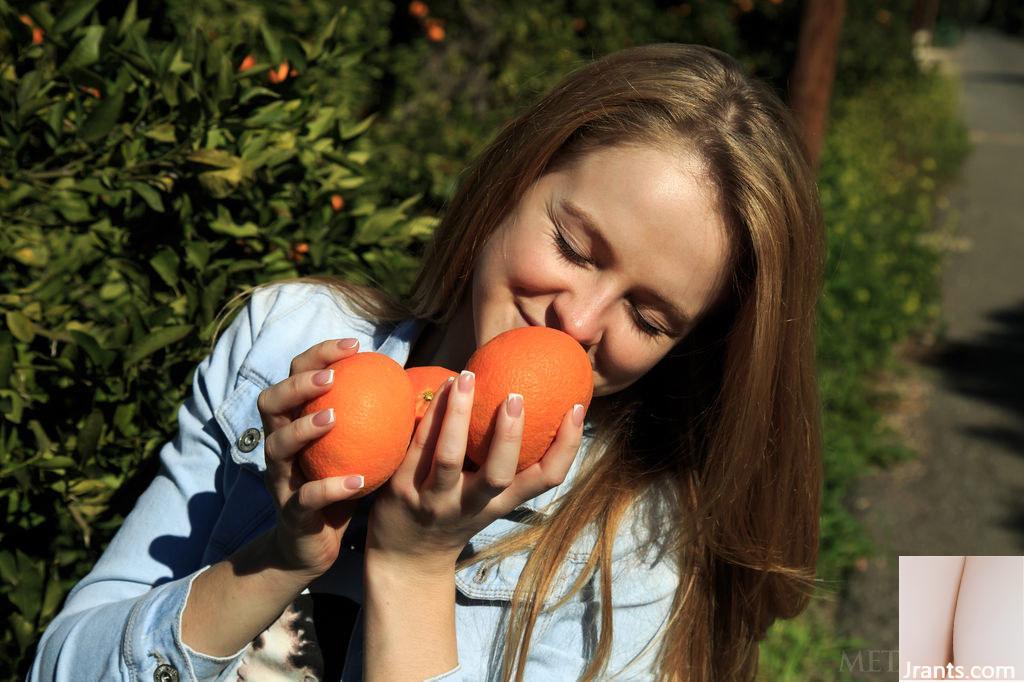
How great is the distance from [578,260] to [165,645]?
83cm

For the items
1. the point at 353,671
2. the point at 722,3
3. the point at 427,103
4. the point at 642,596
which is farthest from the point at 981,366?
the point at 353,671

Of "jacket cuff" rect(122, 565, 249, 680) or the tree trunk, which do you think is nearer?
"jacket cuff" rect(122, 565, 249, 680)

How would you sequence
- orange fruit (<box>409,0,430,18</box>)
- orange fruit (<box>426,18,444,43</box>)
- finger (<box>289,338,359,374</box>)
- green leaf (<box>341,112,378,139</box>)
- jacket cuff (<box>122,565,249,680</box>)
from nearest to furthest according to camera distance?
finger (<box>289,338,359,374</box>) → jacket cuff (<box>122,565,249,680</box>) → green leaf (<box>341,112,378,139</box>) → orange fruit (<box>426,18,444,43</box>) → orange fruit (<box>409,0,430,18</box>)

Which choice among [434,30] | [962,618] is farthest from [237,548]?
[434,30]

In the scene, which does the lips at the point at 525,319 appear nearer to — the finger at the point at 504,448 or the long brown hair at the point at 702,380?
the long brown hair at the point at 702,380

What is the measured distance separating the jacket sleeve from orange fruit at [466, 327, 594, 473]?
0.50 m

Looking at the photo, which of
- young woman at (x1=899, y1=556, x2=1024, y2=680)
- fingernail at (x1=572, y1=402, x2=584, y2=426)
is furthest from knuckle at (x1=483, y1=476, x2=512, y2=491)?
young woman at (x1=899, y1=556, x2=1024, y2=680)

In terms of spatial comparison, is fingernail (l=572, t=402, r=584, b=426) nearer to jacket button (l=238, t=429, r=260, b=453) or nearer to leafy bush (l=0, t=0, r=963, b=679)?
jacket button (l=238, t=429, r=260, b=453)

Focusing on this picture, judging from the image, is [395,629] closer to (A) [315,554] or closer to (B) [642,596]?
(A) [315,554]

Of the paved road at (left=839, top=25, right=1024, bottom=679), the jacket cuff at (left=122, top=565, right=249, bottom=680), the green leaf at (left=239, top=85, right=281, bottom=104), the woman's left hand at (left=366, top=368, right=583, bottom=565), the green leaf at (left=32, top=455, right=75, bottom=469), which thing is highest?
the green leaf at (left=239, top=85, right=281, bottom=104)

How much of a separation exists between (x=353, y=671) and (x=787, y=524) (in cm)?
90

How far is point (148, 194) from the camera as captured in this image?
1.72 metres

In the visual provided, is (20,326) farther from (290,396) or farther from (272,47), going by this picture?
(272,47)

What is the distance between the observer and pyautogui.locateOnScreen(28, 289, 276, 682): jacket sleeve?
1.40 meters
